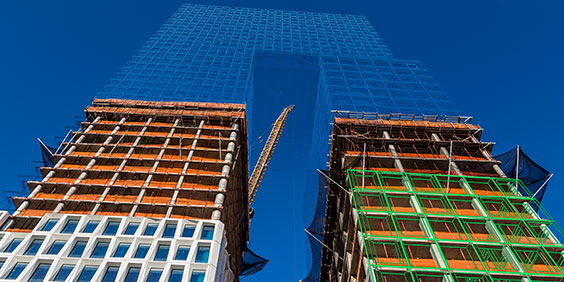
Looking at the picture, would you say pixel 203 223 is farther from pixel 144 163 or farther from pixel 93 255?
pixel 144 163

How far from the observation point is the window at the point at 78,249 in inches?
857

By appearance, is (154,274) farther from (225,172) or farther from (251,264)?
(251,264)

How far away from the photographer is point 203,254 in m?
22.3

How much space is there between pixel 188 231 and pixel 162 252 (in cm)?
209

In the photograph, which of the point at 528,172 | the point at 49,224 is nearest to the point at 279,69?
the point at 528,172

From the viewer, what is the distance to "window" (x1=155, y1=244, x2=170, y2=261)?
21.9 metres

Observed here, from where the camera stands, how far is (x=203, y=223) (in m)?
24.0

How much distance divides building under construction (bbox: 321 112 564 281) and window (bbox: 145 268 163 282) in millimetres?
11459

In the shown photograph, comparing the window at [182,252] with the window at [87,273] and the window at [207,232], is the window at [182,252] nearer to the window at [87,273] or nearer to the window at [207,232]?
the window at [207,232]

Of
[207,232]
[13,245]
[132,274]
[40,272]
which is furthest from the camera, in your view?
[207,232]

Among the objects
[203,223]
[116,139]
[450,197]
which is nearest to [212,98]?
[116,139]

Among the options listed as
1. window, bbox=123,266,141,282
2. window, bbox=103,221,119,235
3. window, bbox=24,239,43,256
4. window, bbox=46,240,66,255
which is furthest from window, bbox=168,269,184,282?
window, bbox=24,239,43,256

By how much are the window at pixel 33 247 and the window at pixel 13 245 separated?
78cm

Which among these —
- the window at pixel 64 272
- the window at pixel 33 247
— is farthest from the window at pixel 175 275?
the window at pixel 33 247
